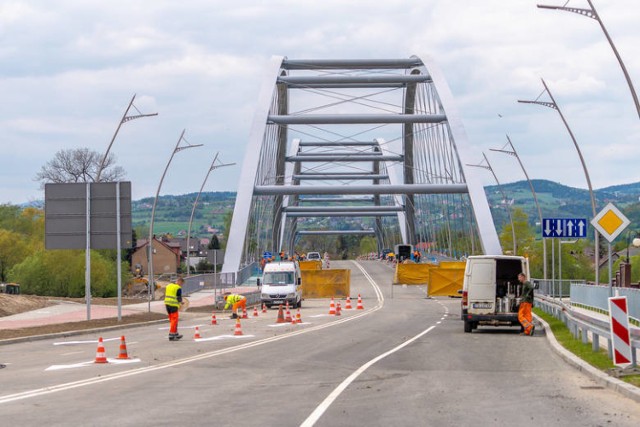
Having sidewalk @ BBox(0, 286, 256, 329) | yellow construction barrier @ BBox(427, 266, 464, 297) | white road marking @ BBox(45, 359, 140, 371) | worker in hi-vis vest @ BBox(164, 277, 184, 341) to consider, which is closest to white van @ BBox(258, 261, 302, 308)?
sidewalk @ BBox(0, 286, 256, 329)

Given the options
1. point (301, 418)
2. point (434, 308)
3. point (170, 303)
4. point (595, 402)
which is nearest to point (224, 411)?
point (301, 418)

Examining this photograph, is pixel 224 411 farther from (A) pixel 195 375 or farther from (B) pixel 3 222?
(B) pixel 3 222

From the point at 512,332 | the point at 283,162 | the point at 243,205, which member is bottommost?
the point at 512,332

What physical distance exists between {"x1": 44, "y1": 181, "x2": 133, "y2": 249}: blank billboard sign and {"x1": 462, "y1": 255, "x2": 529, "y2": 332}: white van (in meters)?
11.5

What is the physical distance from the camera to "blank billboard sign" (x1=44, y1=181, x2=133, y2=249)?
35.3 m

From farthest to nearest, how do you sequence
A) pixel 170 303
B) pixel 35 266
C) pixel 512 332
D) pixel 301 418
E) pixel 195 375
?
pixel 35 266
pixel 512 332
pixel 170 303
pixel 195 375
pixel 301 418

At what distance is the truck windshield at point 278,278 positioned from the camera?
50281 millimetres

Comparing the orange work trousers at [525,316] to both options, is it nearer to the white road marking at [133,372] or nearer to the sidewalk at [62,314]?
the white road marking at [133,372]

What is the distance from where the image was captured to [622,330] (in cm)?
1600

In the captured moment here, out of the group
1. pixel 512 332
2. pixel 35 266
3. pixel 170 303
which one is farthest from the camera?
pixel 35 266

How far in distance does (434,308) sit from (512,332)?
Result: 63.3 feet

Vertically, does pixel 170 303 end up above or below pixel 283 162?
below

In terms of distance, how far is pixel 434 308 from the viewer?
165 ft

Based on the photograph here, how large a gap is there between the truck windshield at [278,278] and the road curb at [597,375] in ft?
88.5
